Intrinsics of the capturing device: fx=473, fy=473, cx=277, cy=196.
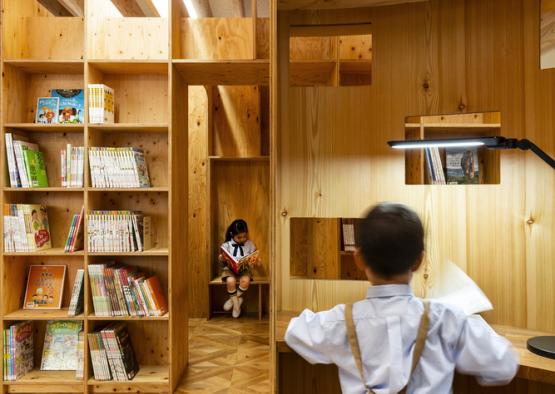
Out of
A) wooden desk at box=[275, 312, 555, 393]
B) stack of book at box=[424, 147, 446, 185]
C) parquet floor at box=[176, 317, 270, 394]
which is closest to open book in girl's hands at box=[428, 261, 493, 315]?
wooden desk at box=[275, 312, 555, 393]

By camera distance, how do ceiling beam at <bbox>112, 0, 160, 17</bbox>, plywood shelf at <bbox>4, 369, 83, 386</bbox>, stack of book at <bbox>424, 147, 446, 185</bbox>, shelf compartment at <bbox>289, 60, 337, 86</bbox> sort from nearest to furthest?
stack of book at <bbox>424, 147, 446, 185</bbox>
plywood shelf at <bbox>4, 369, 83, 386</bbox>
ceiling beam at <bbox>112, 0, 160, 17</bbox>
shelf compartment at <bbox>289, 60, 337, 86</bbox>

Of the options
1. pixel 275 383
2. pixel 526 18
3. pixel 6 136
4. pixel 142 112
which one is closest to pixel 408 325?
pixel 275 383

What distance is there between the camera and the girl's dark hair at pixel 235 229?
5180 millimetres

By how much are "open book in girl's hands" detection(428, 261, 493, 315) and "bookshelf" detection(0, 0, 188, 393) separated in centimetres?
183

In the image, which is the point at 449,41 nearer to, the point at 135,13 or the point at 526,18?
the point at 526,18

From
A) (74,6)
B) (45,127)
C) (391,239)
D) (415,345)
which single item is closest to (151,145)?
(45,127)

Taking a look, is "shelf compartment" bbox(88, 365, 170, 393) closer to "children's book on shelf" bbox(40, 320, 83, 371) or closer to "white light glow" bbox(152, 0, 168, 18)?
"children's book on shelf" bbox(40, 320, 83, 371)

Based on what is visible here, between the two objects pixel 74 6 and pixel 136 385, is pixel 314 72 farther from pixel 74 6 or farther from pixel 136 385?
pixel 136 385

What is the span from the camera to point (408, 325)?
1195mm

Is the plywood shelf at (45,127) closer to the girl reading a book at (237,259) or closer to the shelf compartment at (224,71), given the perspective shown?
the shelf compartment at (224,71)

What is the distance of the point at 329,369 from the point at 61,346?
2.02m

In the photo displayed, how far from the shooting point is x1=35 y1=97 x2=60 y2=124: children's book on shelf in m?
3.31

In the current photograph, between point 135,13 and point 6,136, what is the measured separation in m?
1.88

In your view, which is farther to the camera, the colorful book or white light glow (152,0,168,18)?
white light glow (152,0,168,18)
